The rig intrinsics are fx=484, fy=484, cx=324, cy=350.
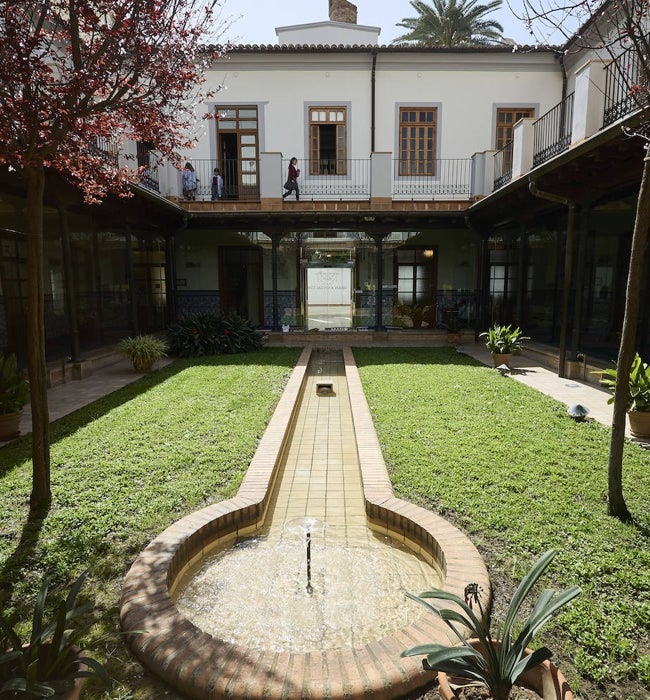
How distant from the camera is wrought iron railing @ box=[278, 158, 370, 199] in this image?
14695mm

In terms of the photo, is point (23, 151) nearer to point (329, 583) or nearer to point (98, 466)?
point (98, 466)

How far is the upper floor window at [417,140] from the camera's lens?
1479 cm

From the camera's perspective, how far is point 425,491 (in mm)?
3934

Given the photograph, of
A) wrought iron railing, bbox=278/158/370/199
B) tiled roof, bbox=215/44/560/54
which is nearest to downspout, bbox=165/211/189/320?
wrought iron railing, bbox=278/158/370/199

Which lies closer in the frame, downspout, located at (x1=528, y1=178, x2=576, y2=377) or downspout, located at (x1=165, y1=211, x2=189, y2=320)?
downspout, located at (x1=528, y1=178, x2=576, y2=377)

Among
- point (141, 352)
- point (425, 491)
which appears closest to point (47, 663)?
point (425, 491)

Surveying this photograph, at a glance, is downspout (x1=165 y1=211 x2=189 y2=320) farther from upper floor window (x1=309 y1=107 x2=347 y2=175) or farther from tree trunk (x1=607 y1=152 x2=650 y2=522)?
tree trunk (x1=607 y1=152 x2=650 y2=522)

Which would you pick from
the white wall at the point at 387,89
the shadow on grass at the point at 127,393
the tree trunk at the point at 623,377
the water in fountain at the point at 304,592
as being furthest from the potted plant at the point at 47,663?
the white wall at the point at 387,89

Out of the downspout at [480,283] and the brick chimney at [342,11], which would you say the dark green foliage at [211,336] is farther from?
the brick chimney at [342,11]

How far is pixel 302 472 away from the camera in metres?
4.73

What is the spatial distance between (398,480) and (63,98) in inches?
147

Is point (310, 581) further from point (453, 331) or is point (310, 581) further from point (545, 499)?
point (453, 331)

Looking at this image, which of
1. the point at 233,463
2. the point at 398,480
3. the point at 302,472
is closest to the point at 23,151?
the point at 233,463

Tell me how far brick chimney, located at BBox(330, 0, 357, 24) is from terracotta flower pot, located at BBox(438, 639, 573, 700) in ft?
63.6
